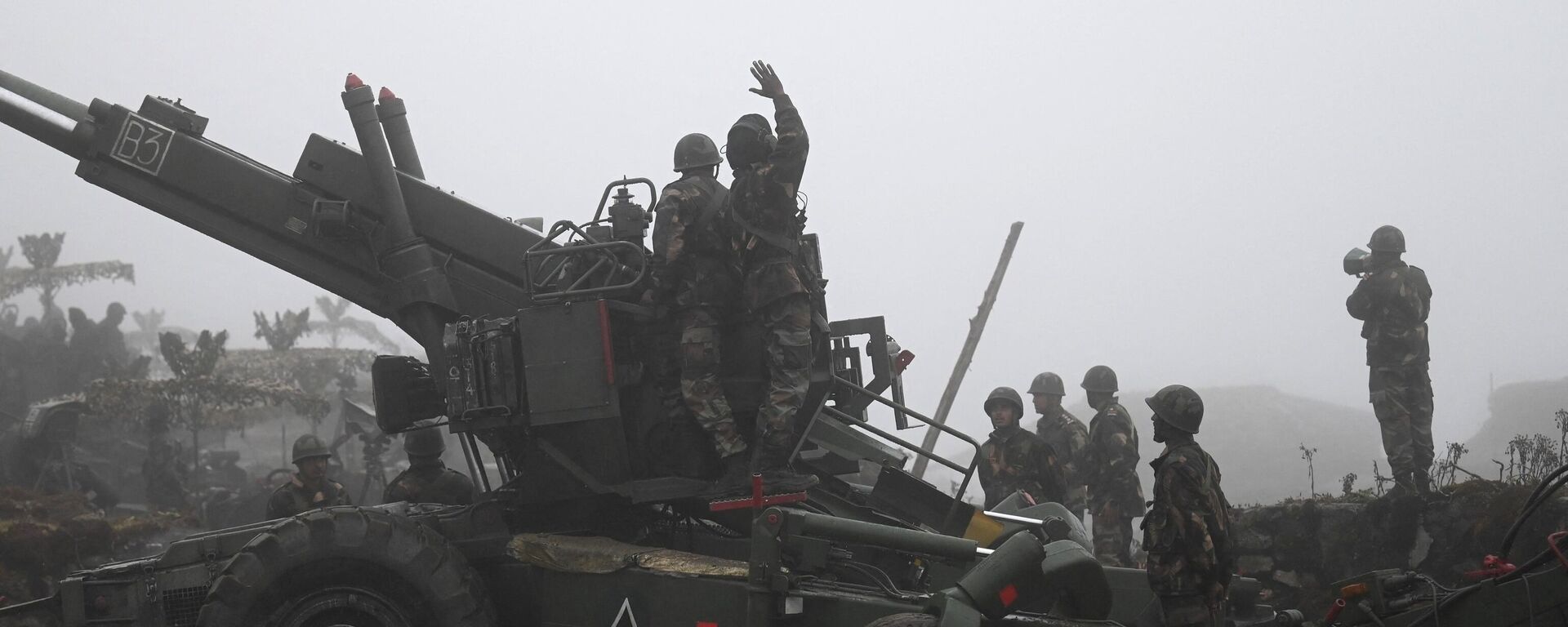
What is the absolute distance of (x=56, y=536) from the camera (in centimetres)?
1319

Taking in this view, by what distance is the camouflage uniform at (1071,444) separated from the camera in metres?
11.3

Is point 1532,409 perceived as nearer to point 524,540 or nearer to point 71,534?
point 524,540

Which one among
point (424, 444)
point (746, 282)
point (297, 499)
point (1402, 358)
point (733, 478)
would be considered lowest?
point (297, 499)

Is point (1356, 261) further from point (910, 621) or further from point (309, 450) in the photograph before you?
point (309, 450)

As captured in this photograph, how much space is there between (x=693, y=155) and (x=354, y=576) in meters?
2.70

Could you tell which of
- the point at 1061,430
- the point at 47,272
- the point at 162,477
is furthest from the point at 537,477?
the point at 47,272

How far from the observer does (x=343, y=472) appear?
20.6 m

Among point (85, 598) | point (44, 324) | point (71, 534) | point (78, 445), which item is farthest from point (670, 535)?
point (44, 324)

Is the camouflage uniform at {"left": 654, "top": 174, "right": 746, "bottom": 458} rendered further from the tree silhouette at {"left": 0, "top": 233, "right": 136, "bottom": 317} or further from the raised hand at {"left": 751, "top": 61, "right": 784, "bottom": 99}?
the tree silhouette at {"left": 0, "top": 233, "right": 136, "bottom": 317}

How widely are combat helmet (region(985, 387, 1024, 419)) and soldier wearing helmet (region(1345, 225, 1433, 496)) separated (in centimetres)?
300

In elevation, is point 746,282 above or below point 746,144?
below

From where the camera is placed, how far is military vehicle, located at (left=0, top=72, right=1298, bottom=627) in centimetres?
545

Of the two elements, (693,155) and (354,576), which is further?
(693,155)

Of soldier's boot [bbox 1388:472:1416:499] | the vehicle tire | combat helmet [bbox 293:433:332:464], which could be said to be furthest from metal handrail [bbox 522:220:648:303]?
soldier's boot [bbox 1388:472:1416:499]
